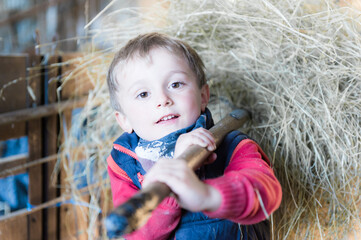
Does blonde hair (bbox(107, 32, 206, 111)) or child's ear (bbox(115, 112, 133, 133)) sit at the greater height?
blonde hair (bbox(107, 32, 206, 111))

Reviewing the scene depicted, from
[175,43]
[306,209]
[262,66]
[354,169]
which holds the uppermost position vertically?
[175,43]

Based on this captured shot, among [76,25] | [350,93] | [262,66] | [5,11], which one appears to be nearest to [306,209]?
[350,93]

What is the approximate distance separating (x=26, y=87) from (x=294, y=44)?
1.08 metres

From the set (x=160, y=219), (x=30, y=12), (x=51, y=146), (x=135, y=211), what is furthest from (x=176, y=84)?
(x=30, y=12)

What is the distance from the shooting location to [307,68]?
1.19 metres

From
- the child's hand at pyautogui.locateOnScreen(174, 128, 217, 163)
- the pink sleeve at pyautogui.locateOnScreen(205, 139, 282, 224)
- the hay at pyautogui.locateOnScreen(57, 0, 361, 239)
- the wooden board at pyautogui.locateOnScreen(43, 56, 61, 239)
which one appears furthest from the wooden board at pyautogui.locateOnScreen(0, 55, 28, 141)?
the pink sleeve at pyautogui.locateOnScreen(205, 139, 282, 224)

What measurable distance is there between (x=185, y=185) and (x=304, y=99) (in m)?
0.68

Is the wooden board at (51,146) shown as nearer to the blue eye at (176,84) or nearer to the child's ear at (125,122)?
the child's ear at (125,122)

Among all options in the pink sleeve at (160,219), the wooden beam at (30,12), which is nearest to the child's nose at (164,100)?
the pink sleeve at (160,219)

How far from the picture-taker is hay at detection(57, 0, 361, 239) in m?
1.13

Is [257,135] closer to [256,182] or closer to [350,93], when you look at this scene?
[350,93]

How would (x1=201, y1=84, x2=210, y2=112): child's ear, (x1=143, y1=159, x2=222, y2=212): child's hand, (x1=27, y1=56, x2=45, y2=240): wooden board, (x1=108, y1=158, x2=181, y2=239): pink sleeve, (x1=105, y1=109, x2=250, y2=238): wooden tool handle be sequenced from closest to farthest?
(x1=105, y1=109, x2=250, y2=238): wooden tool handle
(x1=143, y1=159, x2=222, y2=212): child's hand
(x1=108, y1=158, x2=181, y2=239): pink sleeve
(x1=201, y1=84, x2=210, y2=112): child's ear
(x1=27, y1=56, x2=45, y2=240): wooden board

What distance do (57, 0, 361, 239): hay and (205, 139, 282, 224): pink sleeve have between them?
326 mm

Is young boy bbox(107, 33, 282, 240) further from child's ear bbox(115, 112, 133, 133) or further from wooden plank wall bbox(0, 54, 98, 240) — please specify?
wooden plank wall bbox(0, 54, 98, 240)
